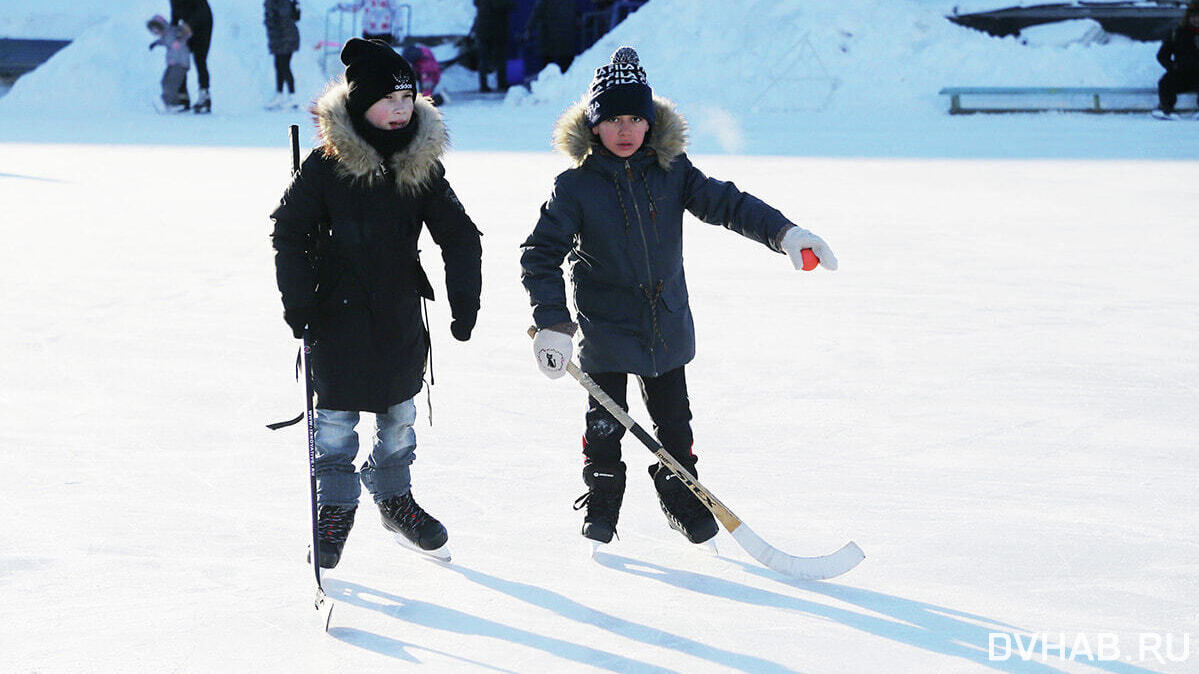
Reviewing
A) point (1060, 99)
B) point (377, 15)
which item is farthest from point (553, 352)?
point (377, 15)

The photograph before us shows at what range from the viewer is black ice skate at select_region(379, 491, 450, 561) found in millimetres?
3096

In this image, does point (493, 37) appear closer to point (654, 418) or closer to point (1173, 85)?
point (1173, 85)

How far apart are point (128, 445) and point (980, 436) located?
7.72 feet

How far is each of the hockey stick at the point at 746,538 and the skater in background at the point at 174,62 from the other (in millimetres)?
14154

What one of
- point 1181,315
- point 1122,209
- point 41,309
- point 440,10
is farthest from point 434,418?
point 440,10

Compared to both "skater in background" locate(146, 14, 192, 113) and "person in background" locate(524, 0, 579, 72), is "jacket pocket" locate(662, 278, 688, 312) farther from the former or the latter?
"person in background" locate(524, 0, 579, 72)

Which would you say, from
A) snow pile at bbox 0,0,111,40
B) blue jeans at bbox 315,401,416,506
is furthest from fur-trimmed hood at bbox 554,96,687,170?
snow pile at bbox 0,0,111,40

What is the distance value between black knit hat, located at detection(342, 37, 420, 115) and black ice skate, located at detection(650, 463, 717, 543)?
1054 millimetres

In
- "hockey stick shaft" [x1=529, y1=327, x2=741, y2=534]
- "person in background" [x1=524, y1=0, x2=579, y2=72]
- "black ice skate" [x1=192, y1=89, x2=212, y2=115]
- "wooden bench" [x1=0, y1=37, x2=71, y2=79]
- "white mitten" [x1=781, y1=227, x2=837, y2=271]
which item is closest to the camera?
"white mitten" [x1=781, y1=227, x2=837, y2=271]

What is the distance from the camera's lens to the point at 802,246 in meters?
2.98

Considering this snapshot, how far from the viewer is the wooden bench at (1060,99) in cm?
1437

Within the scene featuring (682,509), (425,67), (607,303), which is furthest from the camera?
(425,67)

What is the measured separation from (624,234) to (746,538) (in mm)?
699

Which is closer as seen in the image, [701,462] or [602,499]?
[602,499]
